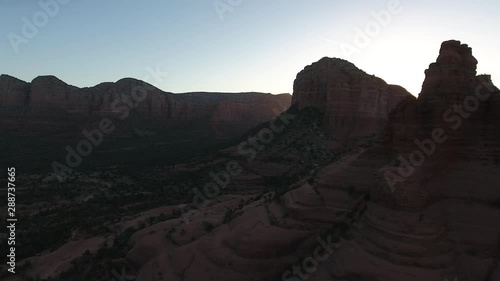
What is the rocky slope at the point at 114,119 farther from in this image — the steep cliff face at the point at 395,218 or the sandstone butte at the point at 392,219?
the steep cliff face at the point at 395,218

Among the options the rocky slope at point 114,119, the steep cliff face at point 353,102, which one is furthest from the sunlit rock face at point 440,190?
the rocky slope at point 114,119

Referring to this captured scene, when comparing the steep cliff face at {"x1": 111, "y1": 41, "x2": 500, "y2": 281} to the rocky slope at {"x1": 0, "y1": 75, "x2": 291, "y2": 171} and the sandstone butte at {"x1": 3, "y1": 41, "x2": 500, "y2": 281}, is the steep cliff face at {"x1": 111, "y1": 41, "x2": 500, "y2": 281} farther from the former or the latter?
the rocky slope at {"x1": 0, "y1": 75, "x2": 291, "y2": 171}

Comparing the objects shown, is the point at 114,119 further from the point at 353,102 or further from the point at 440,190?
the point at 440,190

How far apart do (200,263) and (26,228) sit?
86.0ft

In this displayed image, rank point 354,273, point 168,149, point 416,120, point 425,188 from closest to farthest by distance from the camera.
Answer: point 354,273
point 425,188
point 416,120
point 168,149

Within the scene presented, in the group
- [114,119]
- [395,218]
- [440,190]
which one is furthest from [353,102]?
[114,119]

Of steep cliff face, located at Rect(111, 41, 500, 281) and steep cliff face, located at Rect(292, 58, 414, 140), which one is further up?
steep cliff face, located at Rect(292, 58, 414, 140)

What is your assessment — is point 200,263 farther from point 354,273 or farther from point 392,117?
point 392,117

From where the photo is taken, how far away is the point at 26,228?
3422 cm

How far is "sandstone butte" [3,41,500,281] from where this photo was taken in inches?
484

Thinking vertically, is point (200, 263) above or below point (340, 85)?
below

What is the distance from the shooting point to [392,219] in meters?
13.1

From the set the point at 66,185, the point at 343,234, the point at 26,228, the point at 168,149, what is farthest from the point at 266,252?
the point at 168,149

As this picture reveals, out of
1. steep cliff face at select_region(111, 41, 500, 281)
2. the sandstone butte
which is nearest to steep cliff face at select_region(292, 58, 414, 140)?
the sandstone butte
